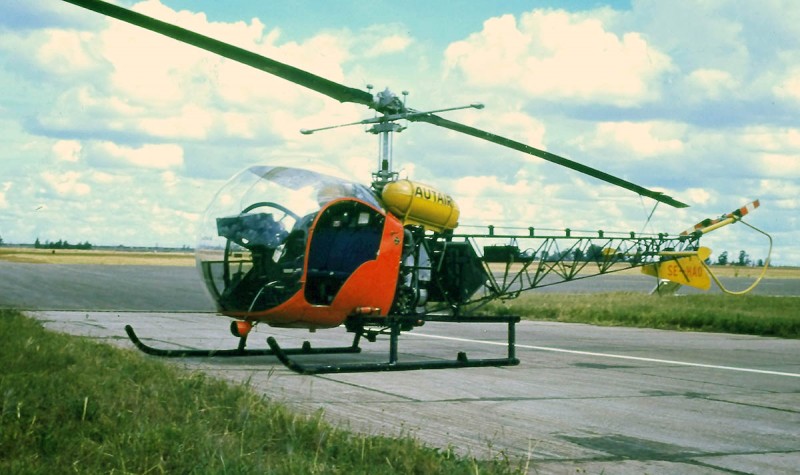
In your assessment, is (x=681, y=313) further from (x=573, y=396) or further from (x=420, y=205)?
(x=573, y=396)

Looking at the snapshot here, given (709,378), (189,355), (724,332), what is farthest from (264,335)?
(724,332)

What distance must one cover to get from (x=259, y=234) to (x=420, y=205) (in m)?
2.29

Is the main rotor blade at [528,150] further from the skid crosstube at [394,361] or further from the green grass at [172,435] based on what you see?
the green grass at [172,435]

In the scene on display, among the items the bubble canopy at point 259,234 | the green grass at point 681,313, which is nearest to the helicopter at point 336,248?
the bubble canopy at point 259,234

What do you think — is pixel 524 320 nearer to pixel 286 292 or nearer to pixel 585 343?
pixel 585 343

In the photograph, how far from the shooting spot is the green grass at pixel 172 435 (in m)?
4.62

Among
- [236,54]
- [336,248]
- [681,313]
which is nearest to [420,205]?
[336,248]

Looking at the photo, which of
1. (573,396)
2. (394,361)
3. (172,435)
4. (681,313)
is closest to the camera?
(172,435)

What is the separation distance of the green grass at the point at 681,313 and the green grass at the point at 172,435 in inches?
623

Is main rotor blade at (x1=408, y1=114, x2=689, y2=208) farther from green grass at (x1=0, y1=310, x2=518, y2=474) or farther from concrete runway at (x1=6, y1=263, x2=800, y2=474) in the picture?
green grass at (x1=0, y1=310, x2=518, y2=474)

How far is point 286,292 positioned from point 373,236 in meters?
1.32

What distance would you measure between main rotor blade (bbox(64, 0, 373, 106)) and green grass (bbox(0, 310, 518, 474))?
300cm

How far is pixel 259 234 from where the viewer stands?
30.2ft

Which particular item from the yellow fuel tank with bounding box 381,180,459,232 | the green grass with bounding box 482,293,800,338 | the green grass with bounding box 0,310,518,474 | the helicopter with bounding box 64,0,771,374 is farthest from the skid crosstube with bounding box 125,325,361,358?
the green grass with bounding box 482,293,800,338
